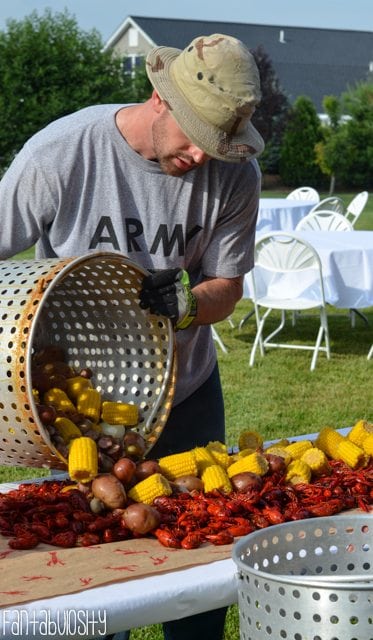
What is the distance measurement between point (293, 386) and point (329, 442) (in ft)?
15.0

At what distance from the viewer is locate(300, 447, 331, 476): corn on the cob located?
2395 millimetres

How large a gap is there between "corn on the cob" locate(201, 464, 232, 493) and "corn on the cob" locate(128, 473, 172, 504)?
0.36ft

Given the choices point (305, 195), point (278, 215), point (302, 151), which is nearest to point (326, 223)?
point (278, 215)

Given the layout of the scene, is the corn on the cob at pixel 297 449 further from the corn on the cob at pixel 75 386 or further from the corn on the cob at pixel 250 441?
the corn on the cob at pixel 75 386

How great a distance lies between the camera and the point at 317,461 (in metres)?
2.40

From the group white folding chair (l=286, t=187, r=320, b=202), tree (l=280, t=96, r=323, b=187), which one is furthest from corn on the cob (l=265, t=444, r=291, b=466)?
tree (l=280, t=96, r=323, b=187)

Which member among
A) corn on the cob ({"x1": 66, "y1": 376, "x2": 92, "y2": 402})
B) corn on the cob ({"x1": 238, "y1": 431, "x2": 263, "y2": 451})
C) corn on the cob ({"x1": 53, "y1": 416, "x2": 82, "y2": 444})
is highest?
corn on the cob ({"x1": 66, "y1": 376, "x2": 92, "y2": 402})

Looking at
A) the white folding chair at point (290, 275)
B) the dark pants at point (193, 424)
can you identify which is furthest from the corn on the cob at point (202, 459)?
the white folding chair at point (290, 275)

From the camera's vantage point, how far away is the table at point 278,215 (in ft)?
34.7

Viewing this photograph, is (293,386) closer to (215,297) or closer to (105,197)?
(215,297)

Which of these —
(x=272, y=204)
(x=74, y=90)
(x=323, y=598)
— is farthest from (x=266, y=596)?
(x=74, y=90)

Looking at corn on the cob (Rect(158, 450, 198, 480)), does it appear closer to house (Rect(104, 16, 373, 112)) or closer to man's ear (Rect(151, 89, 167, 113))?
man's ear (Rect(151, 89, 167, 113))

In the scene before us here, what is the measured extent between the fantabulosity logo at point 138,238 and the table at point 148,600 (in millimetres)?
1014

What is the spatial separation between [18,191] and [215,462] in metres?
0.84
